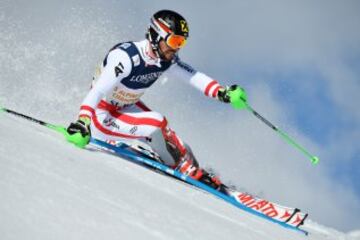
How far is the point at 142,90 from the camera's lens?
6527 millimetres

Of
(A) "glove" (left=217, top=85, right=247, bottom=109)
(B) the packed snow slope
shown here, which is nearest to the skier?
(A) "glove" (left=217, top=85, right=247, bottom=109)

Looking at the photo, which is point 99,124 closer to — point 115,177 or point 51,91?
point 115,177

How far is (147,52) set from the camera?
616 cm

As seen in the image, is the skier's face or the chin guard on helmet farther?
the skier's face

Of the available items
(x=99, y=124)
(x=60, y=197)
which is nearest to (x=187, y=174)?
(x=99, y=124)

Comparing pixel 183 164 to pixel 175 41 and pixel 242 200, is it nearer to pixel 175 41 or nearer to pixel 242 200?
pixel 242 200

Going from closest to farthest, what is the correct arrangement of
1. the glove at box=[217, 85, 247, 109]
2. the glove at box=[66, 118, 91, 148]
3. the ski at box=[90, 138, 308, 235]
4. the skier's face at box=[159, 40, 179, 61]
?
the glove at box=[66, 118, 91, 148], the ski at box=[90, 138, 308, 235], the skier's face at box=[159, 40, 179, 61], the glove at box=[217, 85, 247, 109]

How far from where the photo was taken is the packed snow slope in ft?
6.57

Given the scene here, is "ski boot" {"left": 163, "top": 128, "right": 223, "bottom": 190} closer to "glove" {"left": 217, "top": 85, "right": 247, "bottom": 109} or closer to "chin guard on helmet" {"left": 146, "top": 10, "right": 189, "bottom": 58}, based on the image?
"glove" {"left": 217, "top": 85, "right": 247, "bottom": 109}

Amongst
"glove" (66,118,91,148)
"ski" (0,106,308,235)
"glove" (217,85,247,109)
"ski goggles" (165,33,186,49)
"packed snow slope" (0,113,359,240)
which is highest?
"glove" (217,85,247,109)

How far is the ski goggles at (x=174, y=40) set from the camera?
6043 mm

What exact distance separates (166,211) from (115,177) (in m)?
0.90

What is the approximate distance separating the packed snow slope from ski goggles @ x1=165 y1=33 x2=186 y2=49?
237 centimetres

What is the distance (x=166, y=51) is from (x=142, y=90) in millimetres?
633
